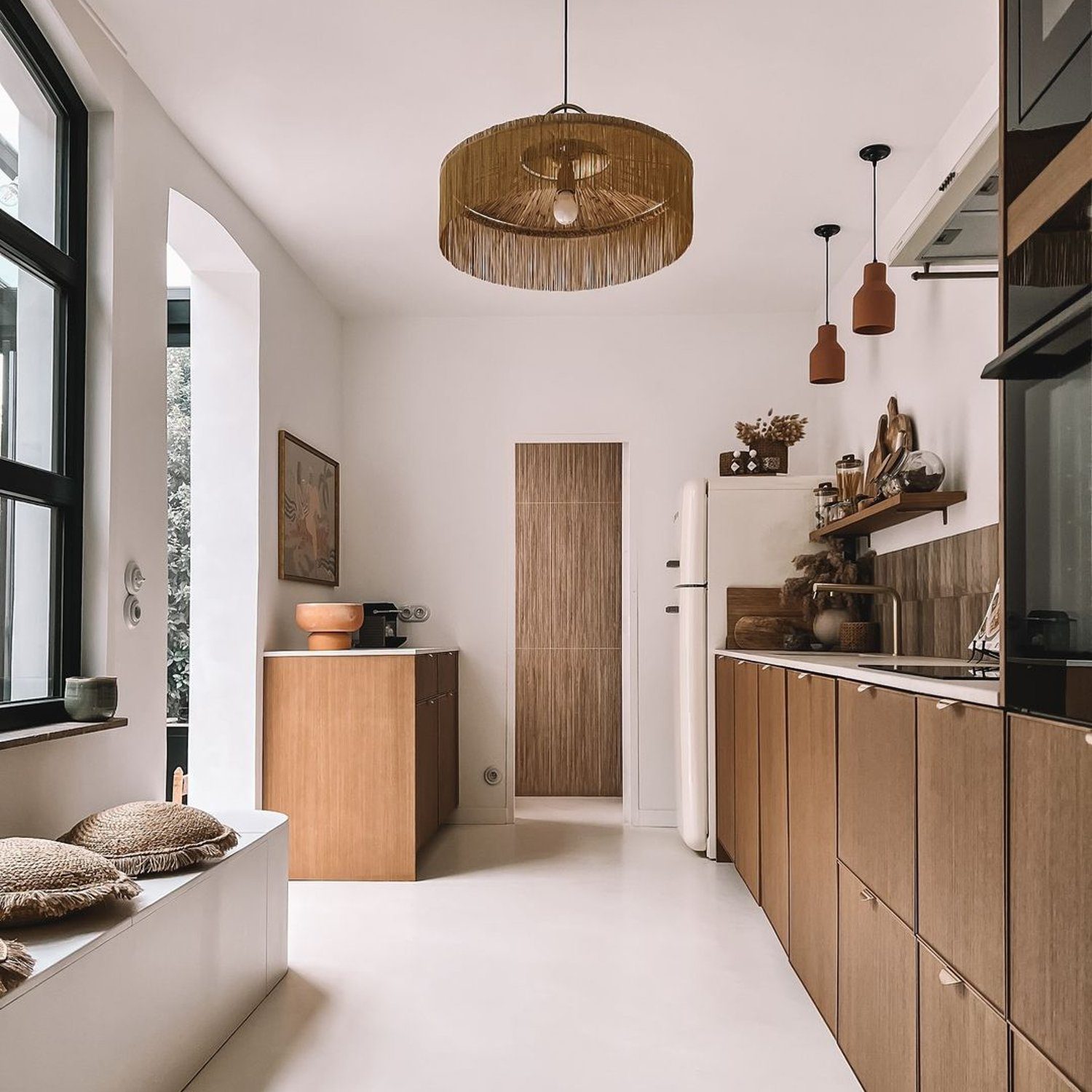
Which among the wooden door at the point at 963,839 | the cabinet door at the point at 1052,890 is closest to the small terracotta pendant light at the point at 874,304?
the wooden door at the point at 963,839

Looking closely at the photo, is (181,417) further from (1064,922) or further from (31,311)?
(1064,922)

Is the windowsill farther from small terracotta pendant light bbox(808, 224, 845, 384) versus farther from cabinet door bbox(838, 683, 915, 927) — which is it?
small terracotta pendant light bbox(808, 224, 845, 384)

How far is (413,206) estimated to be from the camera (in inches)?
163

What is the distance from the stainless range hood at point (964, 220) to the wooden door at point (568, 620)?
326 cm

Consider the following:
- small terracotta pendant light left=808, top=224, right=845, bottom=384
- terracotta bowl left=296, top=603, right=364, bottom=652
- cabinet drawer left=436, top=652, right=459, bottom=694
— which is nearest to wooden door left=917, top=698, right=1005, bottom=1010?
small terracotta pendant light left=808, top=224, right=845, bottom=384

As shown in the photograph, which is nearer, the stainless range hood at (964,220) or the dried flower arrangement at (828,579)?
the stainless range hood at (964,220)

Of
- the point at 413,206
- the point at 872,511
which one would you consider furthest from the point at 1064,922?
the point at 413,206

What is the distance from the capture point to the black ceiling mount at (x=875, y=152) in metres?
3.57

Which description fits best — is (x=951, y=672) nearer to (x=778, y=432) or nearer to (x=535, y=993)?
(x=535, y=993)

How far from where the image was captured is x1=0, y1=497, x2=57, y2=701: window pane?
8.35 feet

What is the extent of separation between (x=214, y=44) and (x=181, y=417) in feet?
8.02

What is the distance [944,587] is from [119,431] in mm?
2632

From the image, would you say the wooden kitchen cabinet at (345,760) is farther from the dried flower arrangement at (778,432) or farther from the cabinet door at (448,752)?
the dried flower arrangement at (778,432)

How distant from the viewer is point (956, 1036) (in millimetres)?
1573
